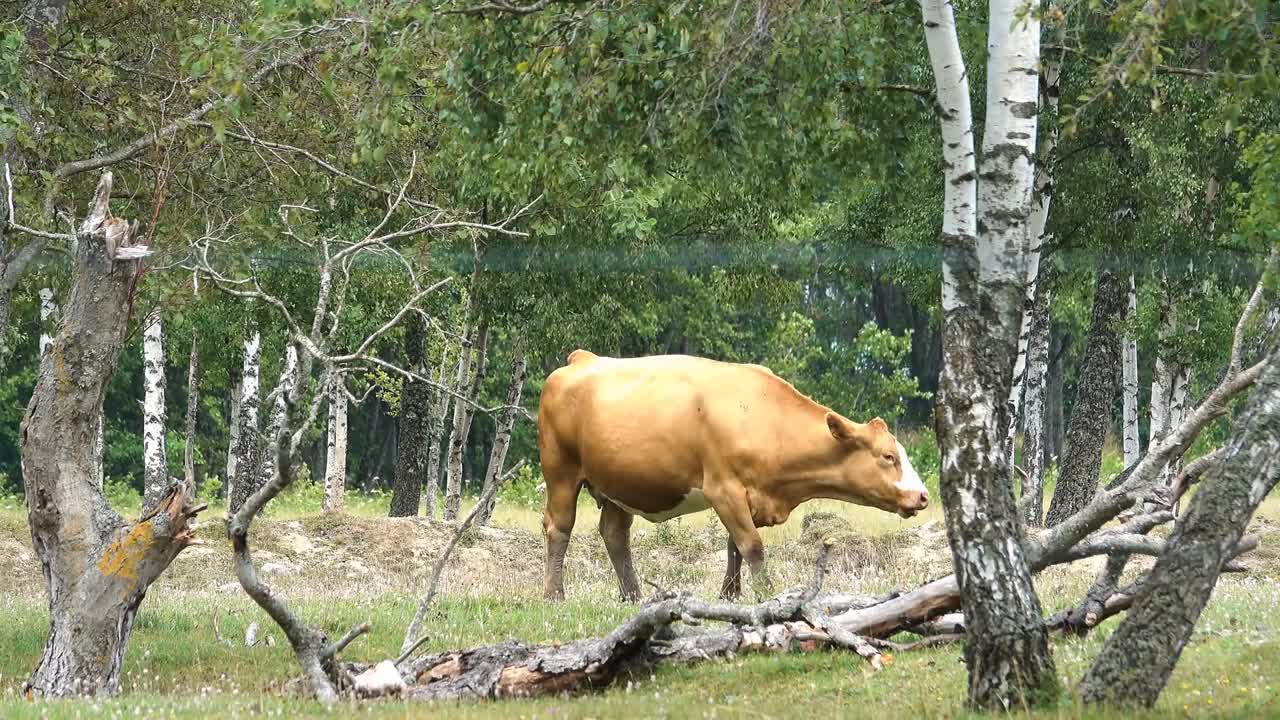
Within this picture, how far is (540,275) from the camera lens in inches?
942

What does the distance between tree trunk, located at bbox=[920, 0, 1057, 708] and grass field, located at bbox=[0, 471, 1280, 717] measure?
1.26ft

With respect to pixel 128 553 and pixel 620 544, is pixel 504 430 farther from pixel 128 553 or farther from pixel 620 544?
pixel 128 553

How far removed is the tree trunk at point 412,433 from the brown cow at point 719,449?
13911 millimetres

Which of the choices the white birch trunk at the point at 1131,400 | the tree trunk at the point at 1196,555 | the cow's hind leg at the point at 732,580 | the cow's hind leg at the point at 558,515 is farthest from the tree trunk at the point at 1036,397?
the tree trunk at the point at 1196,555

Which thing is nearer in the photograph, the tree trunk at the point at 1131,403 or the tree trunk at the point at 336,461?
the tree trunk at the point at 1131,403

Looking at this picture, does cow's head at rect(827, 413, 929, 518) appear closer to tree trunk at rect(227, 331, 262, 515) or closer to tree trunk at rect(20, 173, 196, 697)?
tree trunk at rect(20, 173, 196, 697)

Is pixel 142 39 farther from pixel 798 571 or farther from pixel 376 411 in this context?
pixel 376 411

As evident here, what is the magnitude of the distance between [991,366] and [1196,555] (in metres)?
1.57

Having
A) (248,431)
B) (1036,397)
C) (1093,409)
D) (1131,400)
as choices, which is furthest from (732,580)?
(248,431)

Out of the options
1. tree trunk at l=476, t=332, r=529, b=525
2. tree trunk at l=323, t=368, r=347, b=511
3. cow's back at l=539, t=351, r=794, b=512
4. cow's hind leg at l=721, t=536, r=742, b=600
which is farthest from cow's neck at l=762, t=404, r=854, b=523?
tree trunk at l=323, t=368, r=347, b=511

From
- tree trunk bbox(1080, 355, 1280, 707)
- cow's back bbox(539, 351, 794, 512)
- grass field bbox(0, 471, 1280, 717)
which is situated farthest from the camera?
cow's back bbox(539, 351, 794, 512)

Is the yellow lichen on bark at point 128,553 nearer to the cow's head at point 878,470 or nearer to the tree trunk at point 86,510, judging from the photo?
the tree trunk at point 86,510

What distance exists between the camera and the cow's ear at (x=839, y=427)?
15.3 m

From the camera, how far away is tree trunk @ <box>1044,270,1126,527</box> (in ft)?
80.5
